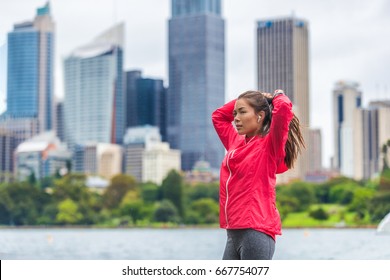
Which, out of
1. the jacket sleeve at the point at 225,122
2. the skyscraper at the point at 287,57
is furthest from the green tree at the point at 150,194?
the jacket sleeve at the point at 225,122

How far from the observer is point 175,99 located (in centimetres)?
5194

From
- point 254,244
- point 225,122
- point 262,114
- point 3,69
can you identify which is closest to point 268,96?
point 262,114

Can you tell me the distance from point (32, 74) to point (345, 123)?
22.3 m

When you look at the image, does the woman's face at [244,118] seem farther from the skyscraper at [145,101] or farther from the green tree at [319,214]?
the skyscraper at [145,101]

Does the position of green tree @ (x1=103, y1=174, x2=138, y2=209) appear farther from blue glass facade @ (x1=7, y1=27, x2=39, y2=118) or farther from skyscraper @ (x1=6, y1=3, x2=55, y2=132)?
blue glass facade @ (x1=7, y1=27, x2=39, y2=118)

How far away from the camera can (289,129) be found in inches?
77.1

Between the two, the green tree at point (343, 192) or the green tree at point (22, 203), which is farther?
the green tree at point (343, 192)

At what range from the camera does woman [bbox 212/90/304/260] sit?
6.11 feet

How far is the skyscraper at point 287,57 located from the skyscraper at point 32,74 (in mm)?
21357

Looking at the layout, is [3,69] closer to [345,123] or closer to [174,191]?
[174,191]

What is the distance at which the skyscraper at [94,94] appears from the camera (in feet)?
187

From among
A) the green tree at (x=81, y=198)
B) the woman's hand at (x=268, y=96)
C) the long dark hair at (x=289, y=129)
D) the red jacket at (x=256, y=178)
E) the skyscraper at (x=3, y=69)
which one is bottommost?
the green tree at (x=81, y=198)
